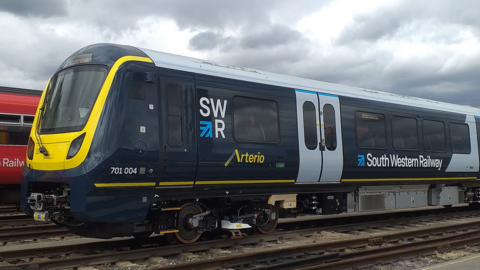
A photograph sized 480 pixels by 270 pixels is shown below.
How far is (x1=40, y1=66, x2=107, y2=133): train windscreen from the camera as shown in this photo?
6703 millimetres

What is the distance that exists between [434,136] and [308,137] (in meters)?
5.00

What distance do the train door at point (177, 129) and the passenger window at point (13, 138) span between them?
6.34 metres

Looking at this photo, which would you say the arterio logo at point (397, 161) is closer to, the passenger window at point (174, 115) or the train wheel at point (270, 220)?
the train wheel at point (270, 220)

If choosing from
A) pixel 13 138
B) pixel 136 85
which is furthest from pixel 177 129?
pixel 13 138

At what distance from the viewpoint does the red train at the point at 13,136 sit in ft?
37.0

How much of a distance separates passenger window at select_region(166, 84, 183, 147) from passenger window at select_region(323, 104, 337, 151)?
354cm

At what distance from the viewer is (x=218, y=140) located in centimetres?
763

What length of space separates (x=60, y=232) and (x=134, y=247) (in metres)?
2.59

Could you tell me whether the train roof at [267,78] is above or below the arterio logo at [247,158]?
above

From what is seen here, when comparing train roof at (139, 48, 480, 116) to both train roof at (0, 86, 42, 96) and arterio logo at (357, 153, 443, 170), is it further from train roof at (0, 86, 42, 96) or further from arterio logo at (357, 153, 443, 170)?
train roof at (0, 86, 42, 96)

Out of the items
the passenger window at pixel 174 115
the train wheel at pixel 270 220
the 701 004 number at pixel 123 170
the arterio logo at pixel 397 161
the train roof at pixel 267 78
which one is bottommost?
the train wheel at pixel 270 220

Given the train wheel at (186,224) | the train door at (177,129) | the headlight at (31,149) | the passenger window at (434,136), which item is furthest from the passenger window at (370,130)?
the headlight at (31,149)

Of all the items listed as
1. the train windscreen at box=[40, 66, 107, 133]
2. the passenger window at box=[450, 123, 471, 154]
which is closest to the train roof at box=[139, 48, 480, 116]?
the passenger window at box=[450, 123, 471, 154]

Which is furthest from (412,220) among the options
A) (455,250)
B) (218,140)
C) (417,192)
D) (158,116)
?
(158,116)
